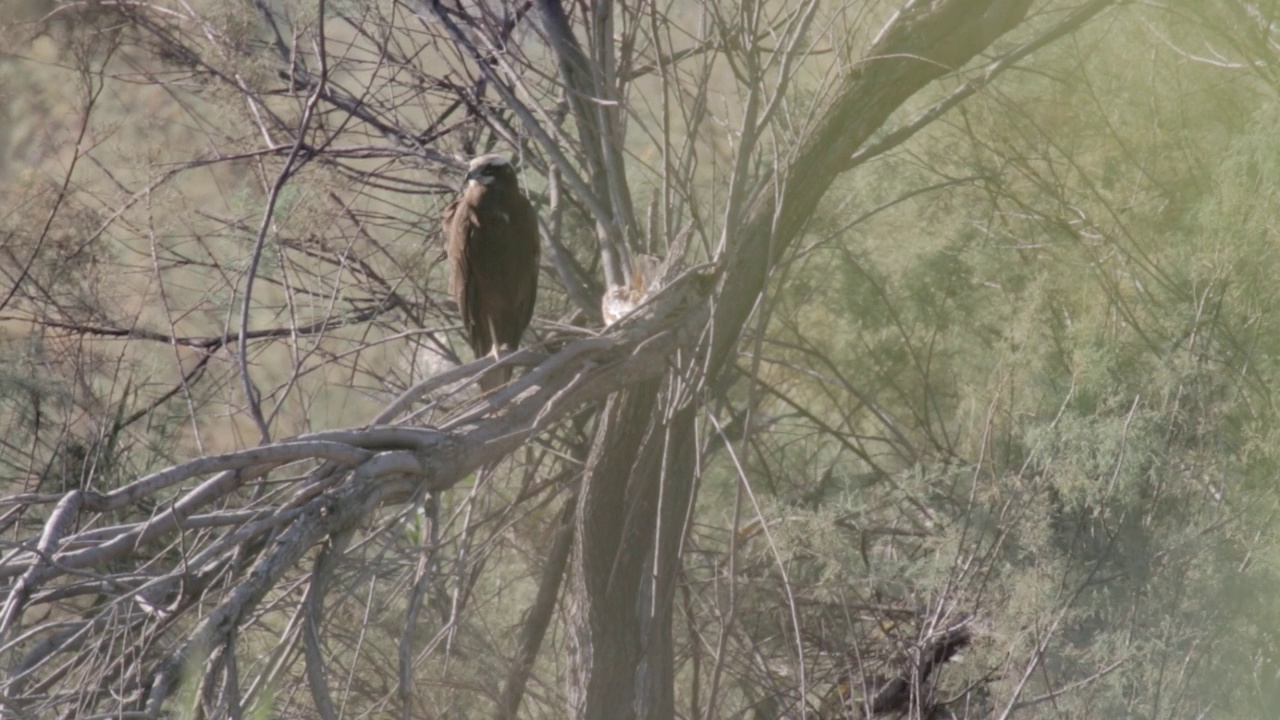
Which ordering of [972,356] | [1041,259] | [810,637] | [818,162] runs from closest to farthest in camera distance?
[818,162]
[810,637]
[1041,259]
[972,356]

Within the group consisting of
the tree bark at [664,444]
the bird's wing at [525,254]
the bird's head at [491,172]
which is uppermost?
the bird's head at [491,172]

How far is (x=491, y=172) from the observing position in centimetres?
427

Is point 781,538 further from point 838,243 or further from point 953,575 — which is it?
point 838,243

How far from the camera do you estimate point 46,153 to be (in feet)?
17.3

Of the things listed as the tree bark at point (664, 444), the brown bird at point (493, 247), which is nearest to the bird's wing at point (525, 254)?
the brown bird at point (493, 247)

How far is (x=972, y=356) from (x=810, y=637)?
147cm

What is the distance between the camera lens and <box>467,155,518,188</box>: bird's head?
4.23 meters

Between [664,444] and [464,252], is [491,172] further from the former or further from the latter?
[664,444]

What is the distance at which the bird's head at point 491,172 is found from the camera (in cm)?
423

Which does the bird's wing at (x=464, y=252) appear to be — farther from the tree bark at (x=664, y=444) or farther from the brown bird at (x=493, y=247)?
the tree bark at (x=664, y=444)

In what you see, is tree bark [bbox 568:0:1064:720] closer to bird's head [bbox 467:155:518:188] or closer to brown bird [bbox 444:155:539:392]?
brown bird [bbox 444:155:539:392]

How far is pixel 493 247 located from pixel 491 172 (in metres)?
0.24

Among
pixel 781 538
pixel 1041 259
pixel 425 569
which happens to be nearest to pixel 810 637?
pixel 781 538

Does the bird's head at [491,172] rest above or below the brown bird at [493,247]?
above
